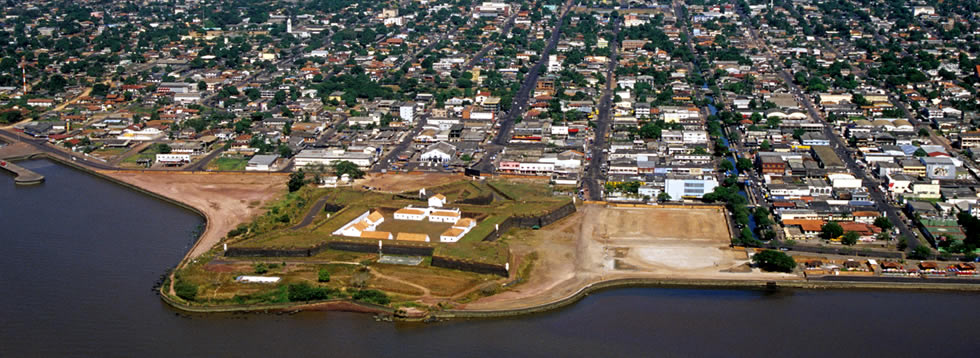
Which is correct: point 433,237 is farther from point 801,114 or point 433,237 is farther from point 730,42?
point 730,42

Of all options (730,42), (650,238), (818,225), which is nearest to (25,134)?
(650,238)

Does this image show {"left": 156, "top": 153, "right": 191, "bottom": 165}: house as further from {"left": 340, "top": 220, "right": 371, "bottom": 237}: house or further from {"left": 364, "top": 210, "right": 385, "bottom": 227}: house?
{"left": 340, "top": 220, "right": 371, "bottom": 237}: house

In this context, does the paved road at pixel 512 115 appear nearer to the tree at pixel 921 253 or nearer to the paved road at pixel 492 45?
the paved road at pixel 492 45

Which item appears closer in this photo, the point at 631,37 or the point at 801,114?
the point at 801,114

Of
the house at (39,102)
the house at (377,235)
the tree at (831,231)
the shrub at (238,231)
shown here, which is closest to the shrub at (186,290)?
the shrub at (238,231)

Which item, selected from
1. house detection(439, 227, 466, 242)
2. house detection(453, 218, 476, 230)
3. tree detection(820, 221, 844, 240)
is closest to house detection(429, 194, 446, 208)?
house detection(453, 218, 476, 230)

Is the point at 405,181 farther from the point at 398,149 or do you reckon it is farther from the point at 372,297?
the point at 372,297

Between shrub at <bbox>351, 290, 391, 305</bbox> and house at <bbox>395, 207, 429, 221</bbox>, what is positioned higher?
house at <bbox>395, 207, 429, 221</bbox>
